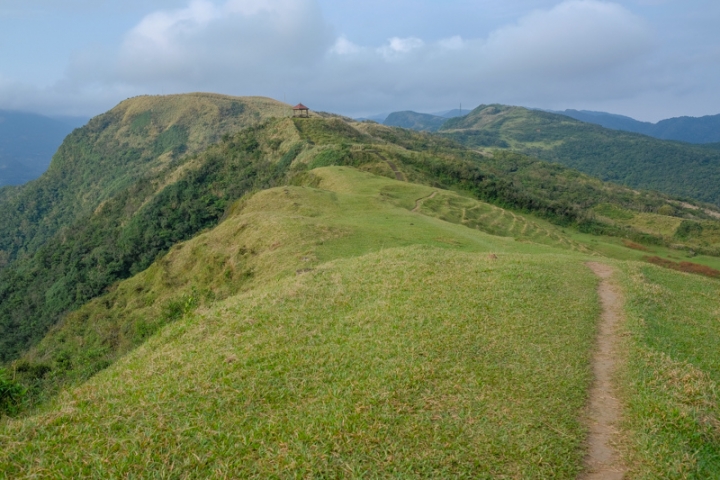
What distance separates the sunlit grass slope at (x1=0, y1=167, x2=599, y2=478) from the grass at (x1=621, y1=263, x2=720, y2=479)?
2.93ft

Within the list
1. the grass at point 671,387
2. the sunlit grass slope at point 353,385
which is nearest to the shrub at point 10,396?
the sunlit grass slope at point 353,385

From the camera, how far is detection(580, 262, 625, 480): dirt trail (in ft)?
21.0

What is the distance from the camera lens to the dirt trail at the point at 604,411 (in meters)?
6.41

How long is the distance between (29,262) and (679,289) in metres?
96.8

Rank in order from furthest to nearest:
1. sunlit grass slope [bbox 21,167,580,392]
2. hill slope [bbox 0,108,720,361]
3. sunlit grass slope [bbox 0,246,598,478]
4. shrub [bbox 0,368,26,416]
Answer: hill slope [bbox 0,108,720,361]
sunlit grass slope [bbox 21,167,580,392]
shrub [bbox 0,368,26,416]
sunlit grass slope [bbox 0,246,598,478]

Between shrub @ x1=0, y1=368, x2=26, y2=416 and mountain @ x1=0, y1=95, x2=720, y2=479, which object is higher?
mountain @ x1=0, y1=95, x2=720, y2=479

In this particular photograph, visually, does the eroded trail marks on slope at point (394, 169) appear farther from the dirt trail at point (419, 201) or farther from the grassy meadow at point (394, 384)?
the grassy meadow at point (394, 384)

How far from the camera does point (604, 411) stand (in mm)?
7809

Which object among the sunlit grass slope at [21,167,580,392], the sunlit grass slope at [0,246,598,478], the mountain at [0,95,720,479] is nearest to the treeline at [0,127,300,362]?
the sunlit grass slope at [21,167,580,392]

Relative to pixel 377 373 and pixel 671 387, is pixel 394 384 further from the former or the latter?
pixel 671 387

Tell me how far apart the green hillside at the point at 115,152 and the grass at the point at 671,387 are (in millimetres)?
132659

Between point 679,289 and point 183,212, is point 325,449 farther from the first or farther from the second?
point 183,212

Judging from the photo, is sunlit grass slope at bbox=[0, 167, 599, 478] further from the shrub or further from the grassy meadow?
the shrub

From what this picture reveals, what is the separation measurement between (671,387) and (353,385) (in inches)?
239
